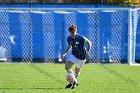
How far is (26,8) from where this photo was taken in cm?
2320

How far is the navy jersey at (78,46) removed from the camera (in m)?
14.6

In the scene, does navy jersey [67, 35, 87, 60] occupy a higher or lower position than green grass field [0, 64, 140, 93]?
higher

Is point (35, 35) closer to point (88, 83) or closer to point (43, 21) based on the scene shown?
point (43, 21)

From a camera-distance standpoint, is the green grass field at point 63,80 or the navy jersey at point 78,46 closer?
the green grass field at point 63,80

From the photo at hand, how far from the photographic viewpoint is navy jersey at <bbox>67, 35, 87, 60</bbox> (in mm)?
14570

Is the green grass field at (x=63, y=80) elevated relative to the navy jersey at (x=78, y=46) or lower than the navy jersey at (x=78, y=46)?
lower

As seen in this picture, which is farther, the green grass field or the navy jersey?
the navy jersey

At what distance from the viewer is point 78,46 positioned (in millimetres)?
14633

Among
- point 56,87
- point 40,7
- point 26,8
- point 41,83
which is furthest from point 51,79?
point 40,7

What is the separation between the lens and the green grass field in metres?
13.6

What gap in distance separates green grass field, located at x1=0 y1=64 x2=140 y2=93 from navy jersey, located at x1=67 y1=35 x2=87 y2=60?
31.7 inches

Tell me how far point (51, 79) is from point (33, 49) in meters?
8.13

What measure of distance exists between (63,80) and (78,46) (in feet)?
6.43

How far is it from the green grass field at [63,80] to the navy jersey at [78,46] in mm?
805
